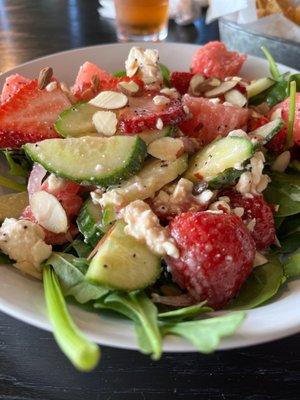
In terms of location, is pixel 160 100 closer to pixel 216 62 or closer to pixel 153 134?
pixel 153 134

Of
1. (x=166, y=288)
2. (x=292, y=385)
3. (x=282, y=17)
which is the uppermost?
(x=282, y=17)

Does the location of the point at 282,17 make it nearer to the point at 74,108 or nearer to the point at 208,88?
the point at 208,88

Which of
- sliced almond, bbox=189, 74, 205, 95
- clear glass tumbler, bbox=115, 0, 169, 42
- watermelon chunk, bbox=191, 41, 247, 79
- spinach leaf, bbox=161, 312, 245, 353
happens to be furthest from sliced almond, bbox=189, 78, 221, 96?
clear glass tumbler, bbox=115, 0, 169, 42

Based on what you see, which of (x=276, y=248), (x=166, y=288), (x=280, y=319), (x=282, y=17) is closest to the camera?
(x=280, y=319)

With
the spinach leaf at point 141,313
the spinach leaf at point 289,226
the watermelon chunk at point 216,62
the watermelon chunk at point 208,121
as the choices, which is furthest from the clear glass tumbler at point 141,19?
the spinach leaf at point 141,313

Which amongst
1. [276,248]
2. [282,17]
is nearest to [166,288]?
[276,248]

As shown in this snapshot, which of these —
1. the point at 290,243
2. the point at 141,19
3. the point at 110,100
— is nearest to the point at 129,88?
the point at 110,100
